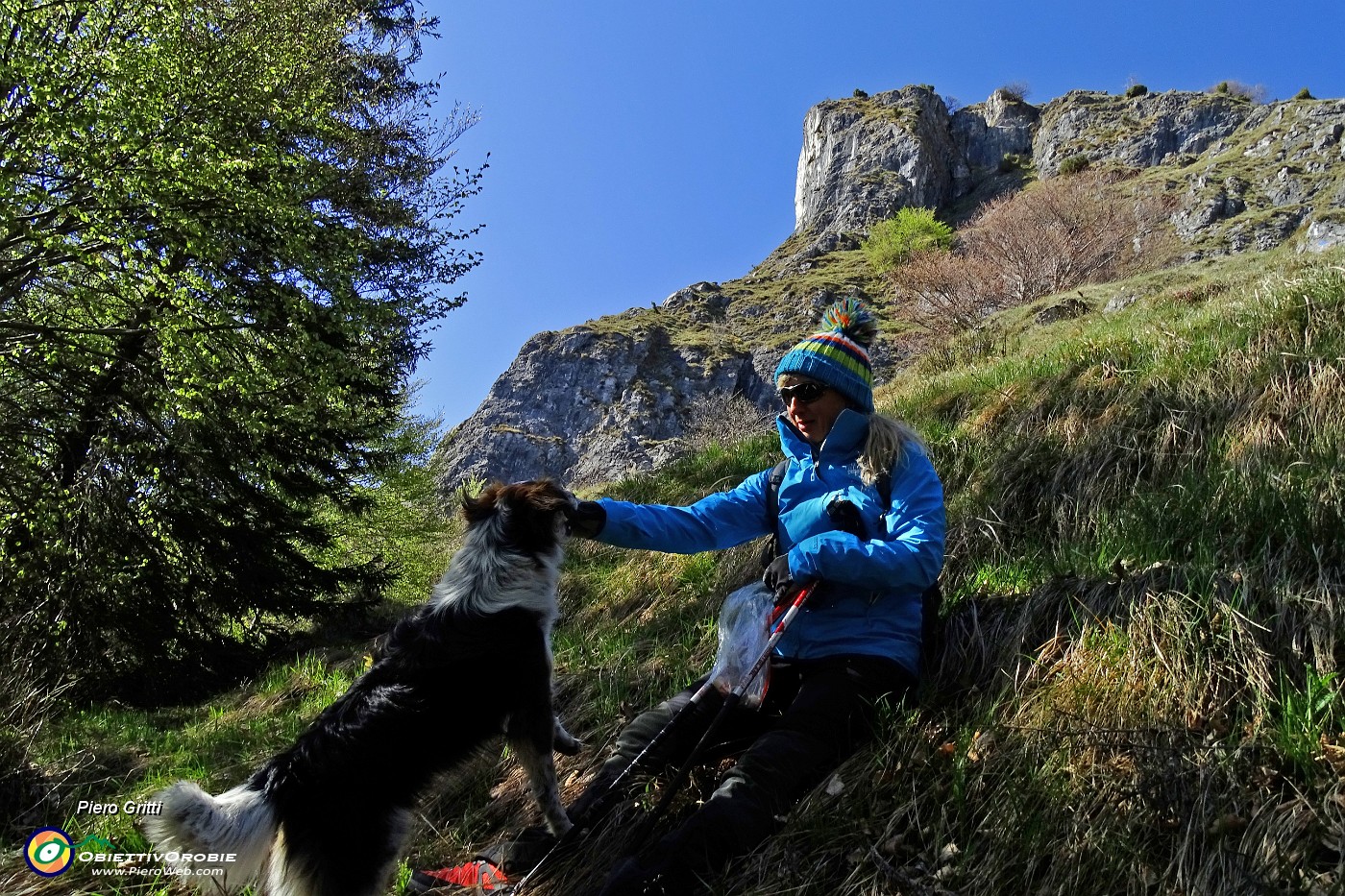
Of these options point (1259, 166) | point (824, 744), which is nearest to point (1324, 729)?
point (824, 744)

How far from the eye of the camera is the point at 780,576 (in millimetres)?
2572

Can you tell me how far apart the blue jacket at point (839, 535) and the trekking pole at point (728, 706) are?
9cm

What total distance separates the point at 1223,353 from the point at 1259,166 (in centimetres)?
5628

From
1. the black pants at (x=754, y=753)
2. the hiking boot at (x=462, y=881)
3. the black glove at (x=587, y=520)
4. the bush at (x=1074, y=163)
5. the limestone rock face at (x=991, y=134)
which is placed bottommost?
the hiking boot at (x=462, y=881)

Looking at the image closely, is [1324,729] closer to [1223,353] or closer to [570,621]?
[1223,353]

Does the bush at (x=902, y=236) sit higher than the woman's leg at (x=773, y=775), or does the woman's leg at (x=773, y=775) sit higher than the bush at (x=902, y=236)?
the bush at (x=902, y=236)

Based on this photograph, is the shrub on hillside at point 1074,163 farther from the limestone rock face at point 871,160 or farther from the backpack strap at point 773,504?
the backpack strap at point 773,504

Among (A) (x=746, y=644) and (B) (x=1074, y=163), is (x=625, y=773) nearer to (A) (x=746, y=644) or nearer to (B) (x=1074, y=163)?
(A) (x=746, y=644)

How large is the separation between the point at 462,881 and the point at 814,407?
7.31 ft

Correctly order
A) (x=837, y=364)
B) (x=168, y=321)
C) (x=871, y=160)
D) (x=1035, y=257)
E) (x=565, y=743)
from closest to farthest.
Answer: (x=837, y=364) < (x=565, y=743) < (x=168, y=321) < (x=1035, y=257) < (x=871, y=160)

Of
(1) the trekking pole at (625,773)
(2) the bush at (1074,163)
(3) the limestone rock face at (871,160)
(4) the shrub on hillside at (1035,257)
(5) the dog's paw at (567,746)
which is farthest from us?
(3) the limestone rock face at (871,160)

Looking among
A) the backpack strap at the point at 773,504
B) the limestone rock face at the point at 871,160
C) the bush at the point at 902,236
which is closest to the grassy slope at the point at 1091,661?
the backpack strap at the point at 773,504

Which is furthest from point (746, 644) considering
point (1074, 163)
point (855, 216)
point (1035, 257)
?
point (855, 216)

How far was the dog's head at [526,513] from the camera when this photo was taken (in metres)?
2.89
